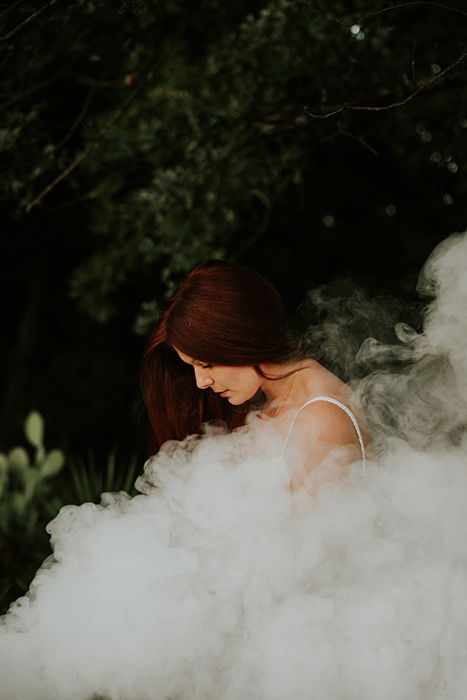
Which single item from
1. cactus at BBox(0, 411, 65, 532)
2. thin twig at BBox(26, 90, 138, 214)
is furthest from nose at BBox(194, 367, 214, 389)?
cactus at BBox(0, 411, 65, 532)

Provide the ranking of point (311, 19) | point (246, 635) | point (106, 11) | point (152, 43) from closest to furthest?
point (246, 635)
point (106, 11)
point (311, 19)
point (152, 43)

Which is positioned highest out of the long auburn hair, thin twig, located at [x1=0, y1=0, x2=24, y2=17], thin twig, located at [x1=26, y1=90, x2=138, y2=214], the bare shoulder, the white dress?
thin twig, located at [x1=0, y1=0, x2=24, y2=17]

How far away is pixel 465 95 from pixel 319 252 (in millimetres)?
3173

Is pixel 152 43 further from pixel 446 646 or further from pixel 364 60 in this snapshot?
pixel 446 646

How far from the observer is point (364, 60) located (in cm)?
345

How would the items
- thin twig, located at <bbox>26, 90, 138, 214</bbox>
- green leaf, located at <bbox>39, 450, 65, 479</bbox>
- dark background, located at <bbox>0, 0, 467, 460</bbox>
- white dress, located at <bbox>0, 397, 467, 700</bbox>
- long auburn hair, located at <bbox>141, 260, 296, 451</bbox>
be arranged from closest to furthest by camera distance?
white dress, located at <bbox>0, 397, 467, 700</bbox>, long auburn hair, located at <bbox>141, 260, 296, 451</bbox>, thin twig, located at <bbox>26, 90, 138, 214</bbox>, dark background, located at <bbox>0, 0, 467, 460</bbox>, green leaf, located at <bbox>39, 450, 65, 479</bbox>

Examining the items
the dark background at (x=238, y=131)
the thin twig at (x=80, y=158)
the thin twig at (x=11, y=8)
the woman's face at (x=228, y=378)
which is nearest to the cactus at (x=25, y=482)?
the dark background at (x=238, y=131)

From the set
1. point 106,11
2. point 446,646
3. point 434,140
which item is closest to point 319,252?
point 434,140

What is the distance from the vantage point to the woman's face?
2.32m

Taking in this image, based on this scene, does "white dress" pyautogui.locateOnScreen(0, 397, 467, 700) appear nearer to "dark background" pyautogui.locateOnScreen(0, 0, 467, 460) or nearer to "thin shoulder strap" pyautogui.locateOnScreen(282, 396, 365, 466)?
"thin shoulder strap" pyautogui.locateOnScreen(282, 396, 365, 466)

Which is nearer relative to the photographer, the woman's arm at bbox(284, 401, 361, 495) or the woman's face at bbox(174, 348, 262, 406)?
the woman's arm at bbox(284, 401, 361, 495)

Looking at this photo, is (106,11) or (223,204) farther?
(223,204)

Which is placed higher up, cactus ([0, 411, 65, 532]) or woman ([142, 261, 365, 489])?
woman ([142, 261, 365, 489])

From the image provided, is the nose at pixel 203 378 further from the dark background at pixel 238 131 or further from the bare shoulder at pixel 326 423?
the dark background at pixel 238 131
